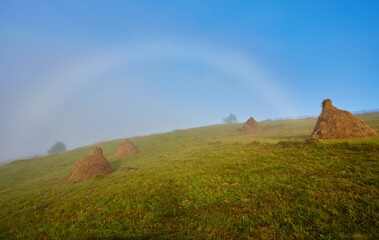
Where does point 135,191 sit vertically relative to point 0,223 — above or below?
above

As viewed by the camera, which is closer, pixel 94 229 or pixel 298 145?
pixel 94 229

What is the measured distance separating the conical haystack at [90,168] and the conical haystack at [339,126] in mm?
26628

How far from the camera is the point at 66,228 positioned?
6.94 metres

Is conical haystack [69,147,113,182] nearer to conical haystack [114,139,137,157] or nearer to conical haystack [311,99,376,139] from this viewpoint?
conical haystack [114,139,137,157]

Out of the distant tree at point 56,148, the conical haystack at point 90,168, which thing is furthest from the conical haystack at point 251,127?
the distant tree at point 56,148

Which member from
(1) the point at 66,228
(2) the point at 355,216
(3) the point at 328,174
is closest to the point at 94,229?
(1) the point at 66,228

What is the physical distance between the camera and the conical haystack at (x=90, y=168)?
1721cm

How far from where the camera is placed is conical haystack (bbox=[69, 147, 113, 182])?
1721cm

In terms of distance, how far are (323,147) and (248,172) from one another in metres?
7.33

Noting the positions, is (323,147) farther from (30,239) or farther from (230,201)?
(30,239)

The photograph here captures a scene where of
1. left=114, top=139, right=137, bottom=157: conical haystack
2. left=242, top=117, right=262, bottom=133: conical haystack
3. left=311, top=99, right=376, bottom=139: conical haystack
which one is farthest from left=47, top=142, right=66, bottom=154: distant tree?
left=311, top=99, right=376, bottom=139: conical haystack

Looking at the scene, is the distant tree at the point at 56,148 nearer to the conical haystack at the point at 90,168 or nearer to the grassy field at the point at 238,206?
the conical haystack at the point at 90,168

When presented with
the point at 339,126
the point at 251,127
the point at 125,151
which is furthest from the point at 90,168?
the point at 251,127

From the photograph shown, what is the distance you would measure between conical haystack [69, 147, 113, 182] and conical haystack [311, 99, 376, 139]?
87.4 ft
